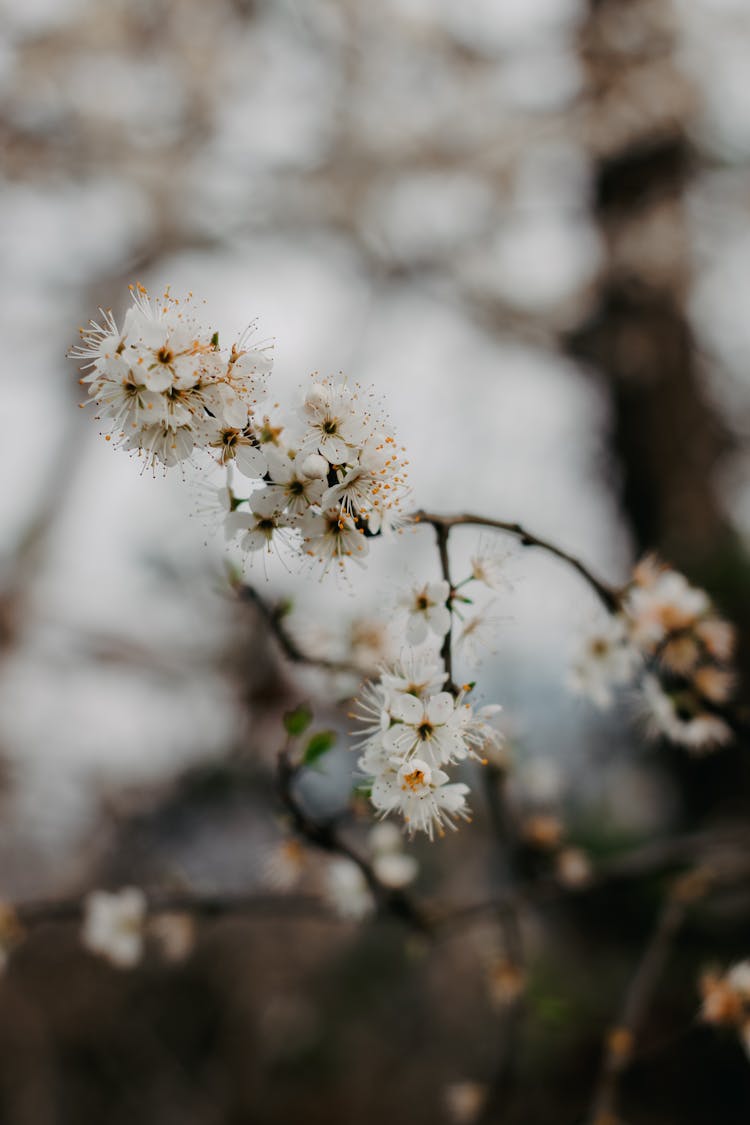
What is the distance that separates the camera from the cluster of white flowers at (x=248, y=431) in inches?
34.8

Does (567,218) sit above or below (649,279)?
above

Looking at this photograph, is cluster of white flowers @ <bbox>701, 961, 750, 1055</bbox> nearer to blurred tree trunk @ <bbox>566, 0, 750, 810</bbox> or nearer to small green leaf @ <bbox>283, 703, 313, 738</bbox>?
small green leaf @ <bbox>283, 703, 313, 738</bbox>

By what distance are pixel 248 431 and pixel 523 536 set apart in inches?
14.2

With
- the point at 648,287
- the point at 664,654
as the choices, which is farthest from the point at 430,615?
the point at 648,287

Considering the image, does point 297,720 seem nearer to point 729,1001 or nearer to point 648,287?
point 729,1001

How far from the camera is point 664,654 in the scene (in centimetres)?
129

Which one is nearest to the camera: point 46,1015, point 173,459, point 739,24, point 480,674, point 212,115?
point 173,459

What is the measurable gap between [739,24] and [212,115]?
294 centimetres

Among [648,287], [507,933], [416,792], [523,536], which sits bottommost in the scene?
[416,792]

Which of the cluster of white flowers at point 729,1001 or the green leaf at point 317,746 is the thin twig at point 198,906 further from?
the cluster of white flowers at point 729,1001

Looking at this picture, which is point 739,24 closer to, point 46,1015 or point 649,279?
point 649,279

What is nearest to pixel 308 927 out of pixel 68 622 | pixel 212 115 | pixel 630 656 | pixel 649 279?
pixel 68 622

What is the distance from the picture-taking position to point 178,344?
91 centimetres

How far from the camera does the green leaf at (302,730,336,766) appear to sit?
3.61ft
